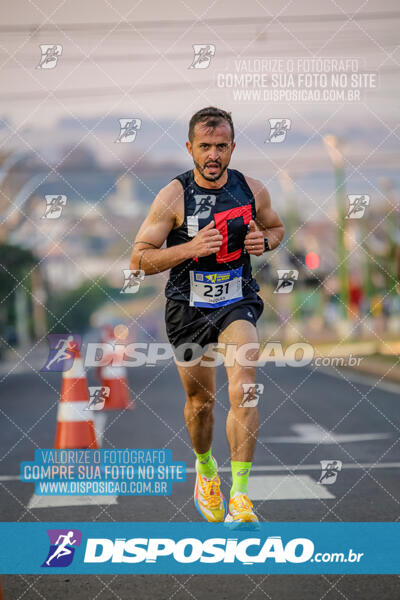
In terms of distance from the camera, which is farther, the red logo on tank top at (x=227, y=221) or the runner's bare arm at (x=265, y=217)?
the runner's bare arm at (x=265, y=217)

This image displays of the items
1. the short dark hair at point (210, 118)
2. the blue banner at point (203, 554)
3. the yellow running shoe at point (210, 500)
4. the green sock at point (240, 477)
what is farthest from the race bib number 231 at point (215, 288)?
the blue banner at point (203, 554)

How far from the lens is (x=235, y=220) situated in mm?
5484

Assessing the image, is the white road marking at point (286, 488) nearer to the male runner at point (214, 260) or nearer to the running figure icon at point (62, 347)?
the male runner at point (214, 260)

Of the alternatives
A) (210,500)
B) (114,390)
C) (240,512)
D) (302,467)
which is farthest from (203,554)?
(114,390)

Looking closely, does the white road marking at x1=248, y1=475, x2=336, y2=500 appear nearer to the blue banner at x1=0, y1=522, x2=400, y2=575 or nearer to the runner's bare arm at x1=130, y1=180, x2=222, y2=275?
the blue banner at x1=0, y1=522, x2=400, y2=575

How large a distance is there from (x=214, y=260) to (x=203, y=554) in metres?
1.56

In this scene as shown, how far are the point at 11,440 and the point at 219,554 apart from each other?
6488 mm

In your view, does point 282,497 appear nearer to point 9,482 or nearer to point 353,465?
point 353,465

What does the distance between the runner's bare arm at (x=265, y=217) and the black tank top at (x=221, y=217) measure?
58mm

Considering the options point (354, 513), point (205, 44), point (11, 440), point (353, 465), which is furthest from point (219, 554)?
point (11, 440)

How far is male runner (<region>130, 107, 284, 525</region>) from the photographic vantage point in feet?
17.6

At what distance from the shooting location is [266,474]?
810 cm

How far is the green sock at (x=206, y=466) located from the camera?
6010 millimetres

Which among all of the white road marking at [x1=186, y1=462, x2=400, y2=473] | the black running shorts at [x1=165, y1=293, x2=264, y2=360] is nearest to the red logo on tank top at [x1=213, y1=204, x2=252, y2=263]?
the black running shorts at [x1=165, y1=293, x2=264, y2=360]
